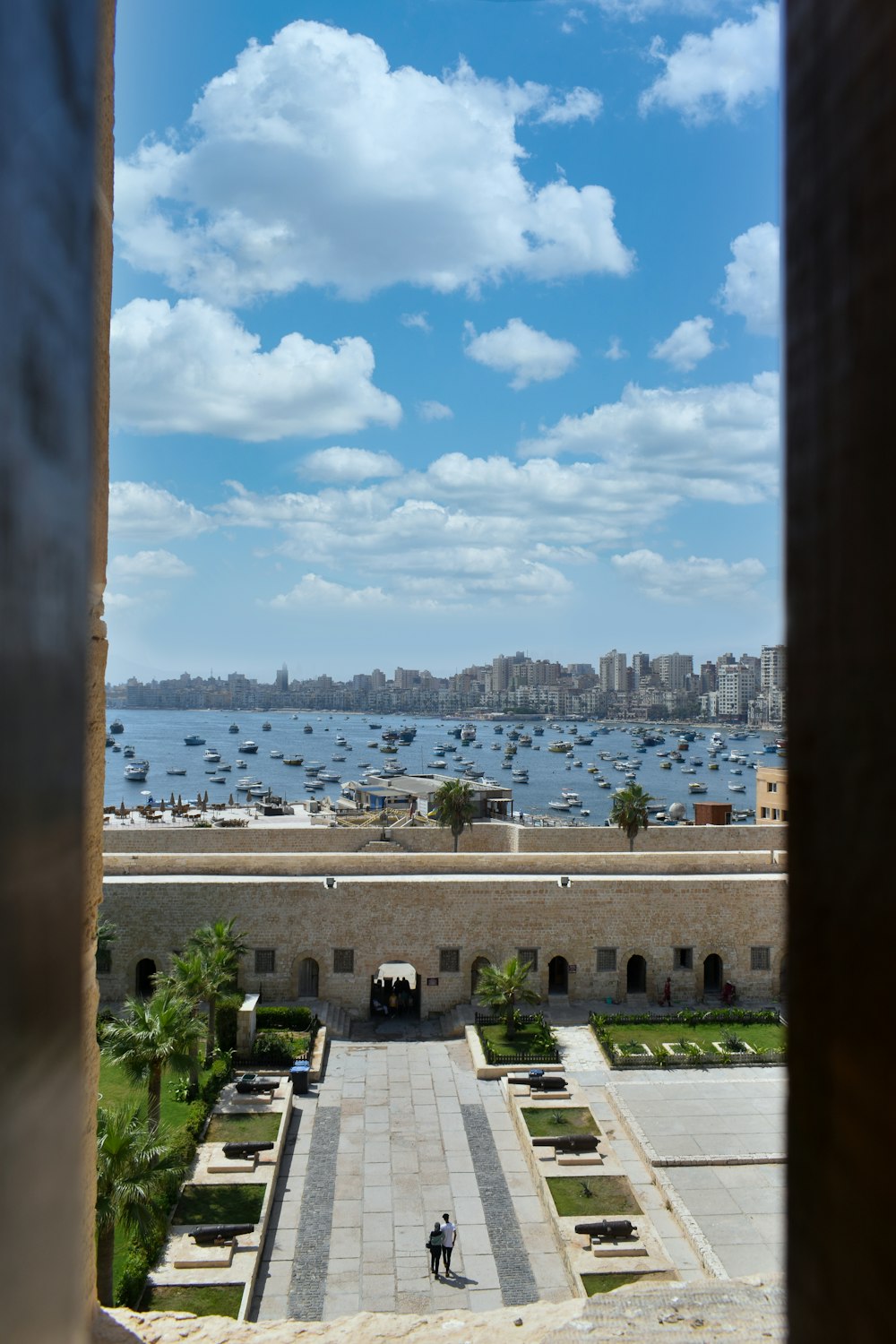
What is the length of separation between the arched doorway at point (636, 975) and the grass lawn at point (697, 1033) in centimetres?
215

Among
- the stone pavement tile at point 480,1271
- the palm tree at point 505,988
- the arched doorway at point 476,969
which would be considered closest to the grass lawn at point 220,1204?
the stone pavement tile at point 480,1271

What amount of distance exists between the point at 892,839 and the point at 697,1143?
1801 centimetres

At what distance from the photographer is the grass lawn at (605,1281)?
12.1 meters

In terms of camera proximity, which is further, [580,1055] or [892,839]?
[580,1055]

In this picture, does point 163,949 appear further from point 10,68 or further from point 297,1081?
point 10,68

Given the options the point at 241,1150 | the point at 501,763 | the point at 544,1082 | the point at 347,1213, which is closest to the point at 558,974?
the point at 544,1082

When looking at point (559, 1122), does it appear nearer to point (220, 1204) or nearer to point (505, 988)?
point (505, 988)

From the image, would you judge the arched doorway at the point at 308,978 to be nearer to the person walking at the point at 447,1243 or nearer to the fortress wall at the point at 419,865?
the fortress wall at the point at 419,865

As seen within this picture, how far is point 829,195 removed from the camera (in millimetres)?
742

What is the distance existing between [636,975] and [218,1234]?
14.0 metres

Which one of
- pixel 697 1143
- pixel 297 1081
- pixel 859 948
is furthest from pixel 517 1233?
pixel 859 948

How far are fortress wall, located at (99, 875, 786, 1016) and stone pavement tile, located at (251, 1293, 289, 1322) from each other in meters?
11.4

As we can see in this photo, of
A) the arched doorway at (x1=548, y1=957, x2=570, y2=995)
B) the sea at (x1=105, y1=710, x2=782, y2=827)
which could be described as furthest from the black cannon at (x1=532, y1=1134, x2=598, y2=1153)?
the sea at (x1=105, y1=710, x2=782, y2=827)

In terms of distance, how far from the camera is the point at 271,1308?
12.0 metres
